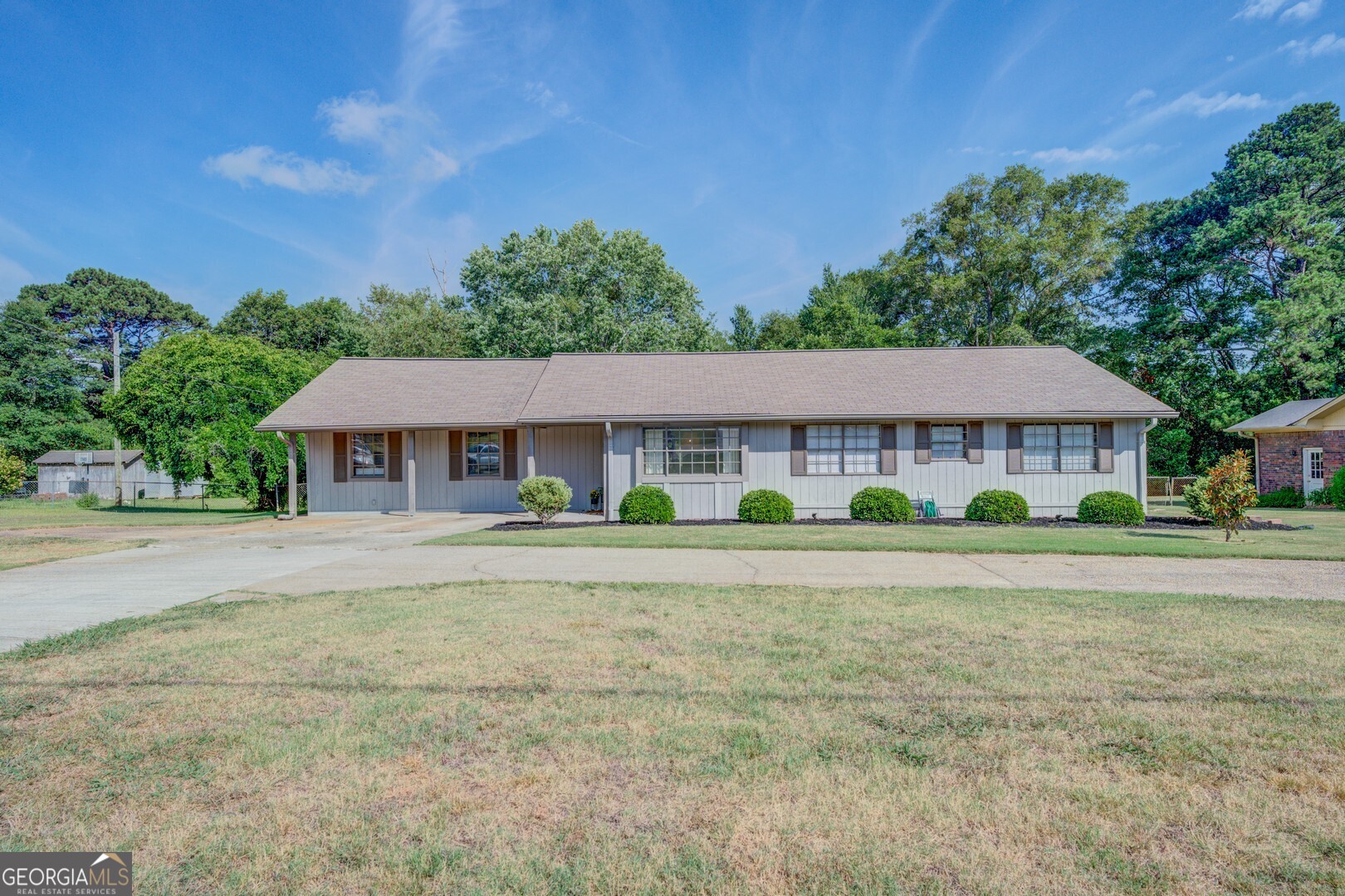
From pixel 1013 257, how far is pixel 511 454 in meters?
25.0

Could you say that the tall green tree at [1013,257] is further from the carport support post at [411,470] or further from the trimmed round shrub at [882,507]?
the carport support post at [411,470]

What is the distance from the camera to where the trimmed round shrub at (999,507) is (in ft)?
51.9

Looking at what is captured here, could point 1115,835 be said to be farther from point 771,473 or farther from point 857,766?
point 771,473

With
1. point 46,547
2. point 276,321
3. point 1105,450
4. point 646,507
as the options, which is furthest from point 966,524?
point 276,321

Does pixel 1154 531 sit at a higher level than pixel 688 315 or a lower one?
lower

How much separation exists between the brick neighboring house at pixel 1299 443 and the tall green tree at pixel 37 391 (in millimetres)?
56430

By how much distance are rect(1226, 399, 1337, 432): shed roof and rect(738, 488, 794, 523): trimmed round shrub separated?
19021 mm

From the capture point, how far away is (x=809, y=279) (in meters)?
41.3

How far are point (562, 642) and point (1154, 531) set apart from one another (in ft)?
47.0

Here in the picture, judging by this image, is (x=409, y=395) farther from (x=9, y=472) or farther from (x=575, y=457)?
(x=9, y=472)

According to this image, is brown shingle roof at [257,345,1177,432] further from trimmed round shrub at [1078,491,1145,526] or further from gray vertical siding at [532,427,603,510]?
trimmed round shrub at [1078,491,1145,526]

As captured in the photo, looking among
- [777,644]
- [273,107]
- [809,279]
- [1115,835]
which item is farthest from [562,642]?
[809,279]

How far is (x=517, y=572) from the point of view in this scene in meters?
9.08

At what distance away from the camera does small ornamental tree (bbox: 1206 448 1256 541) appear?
12.2 m
